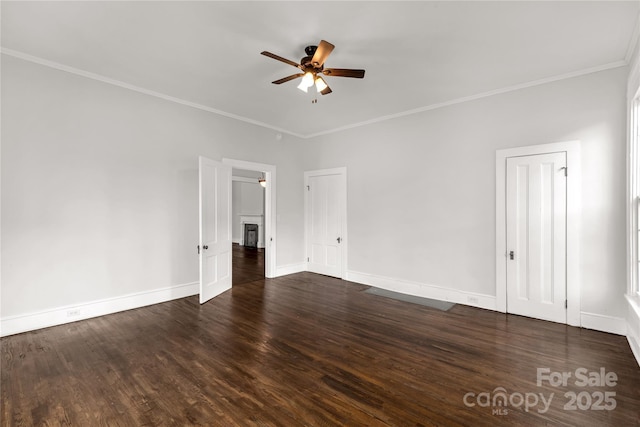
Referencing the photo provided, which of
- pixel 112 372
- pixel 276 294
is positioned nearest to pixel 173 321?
pixel 112 372

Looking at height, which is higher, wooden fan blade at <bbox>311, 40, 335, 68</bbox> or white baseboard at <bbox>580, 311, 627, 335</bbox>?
wooden fan blade at <bbox>311, 40, 335, 68</bbox>

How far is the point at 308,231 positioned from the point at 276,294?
1.99m

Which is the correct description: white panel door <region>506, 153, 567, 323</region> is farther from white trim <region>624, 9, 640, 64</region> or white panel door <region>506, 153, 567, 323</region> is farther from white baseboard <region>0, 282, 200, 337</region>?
white baseboard <region>0, 282, 200, 337</region>

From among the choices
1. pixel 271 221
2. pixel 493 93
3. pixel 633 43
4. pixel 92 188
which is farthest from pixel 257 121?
pixel 633 43

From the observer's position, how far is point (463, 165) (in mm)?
4301

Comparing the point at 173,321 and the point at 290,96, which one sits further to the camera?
the point at 290,96

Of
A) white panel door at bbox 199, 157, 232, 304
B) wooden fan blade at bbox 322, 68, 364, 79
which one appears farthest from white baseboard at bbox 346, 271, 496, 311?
wooden fan blade at bbox 322, 68, 364, 79

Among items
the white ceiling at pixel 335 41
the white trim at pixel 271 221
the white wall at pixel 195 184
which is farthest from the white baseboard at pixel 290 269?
the white ceiling at pixel 335 41

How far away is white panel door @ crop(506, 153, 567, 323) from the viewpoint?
3.52 metres

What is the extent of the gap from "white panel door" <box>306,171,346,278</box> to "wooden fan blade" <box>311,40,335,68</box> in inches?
121

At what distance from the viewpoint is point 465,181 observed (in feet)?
14.1

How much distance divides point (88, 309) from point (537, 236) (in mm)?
5773

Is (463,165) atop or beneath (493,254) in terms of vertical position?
atop

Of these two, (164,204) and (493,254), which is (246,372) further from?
(493,254)
